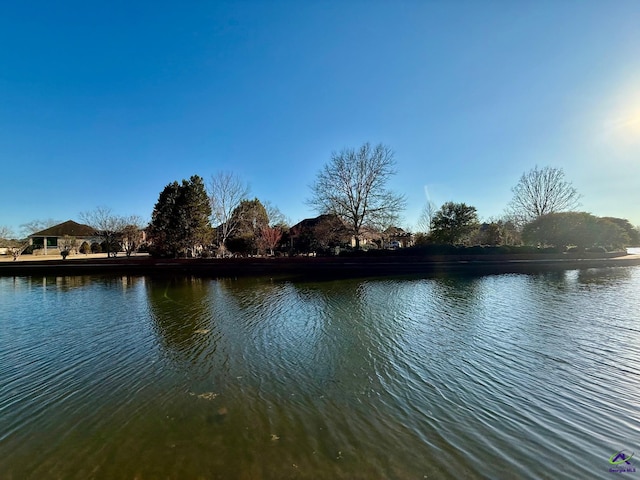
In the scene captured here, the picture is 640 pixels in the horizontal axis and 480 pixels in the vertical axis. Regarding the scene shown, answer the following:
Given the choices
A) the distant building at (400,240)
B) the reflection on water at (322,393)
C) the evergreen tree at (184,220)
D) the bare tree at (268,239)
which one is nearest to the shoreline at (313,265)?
the evergreen tree at (184,220)

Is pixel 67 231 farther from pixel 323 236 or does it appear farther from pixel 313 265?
pixel 313 265

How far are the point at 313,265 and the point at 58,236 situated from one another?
4258cm

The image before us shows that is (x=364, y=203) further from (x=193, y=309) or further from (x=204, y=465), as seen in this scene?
(x=204, y=465)

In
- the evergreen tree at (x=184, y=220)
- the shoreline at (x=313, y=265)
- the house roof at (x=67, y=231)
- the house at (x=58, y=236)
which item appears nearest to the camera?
the shoreline at (x=313, y=265)

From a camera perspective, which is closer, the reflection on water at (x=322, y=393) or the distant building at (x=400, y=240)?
the reflection on water at (x=322, y=393)

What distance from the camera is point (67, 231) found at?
45.0m

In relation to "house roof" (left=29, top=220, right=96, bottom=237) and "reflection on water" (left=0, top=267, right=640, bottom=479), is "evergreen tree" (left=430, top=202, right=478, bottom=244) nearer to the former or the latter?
"reflection on water" (left=0, top=267, right=640, bottom=479)

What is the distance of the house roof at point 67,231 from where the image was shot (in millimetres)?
44031

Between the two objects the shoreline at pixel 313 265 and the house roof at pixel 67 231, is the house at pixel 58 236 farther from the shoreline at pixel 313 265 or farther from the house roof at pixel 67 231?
the shoreline at pixel 313 265

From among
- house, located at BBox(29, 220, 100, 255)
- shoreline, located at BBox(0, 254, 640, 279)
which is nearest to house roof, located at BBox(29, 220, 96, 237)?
house, located at BBox(29, 220, 100, 255)

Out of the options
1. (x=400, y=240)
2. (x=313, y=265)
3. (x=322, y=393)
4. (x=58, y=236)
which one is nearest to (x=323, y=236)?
(x=313, y=265)

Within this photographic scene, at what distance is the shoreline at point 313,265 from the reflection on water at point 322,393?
12974 mm

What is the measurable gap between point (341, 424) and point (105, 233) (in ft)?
138

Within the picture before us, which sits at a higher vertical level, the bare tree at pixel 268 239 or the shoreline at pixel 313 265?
the bare tree at pixel 268 239
